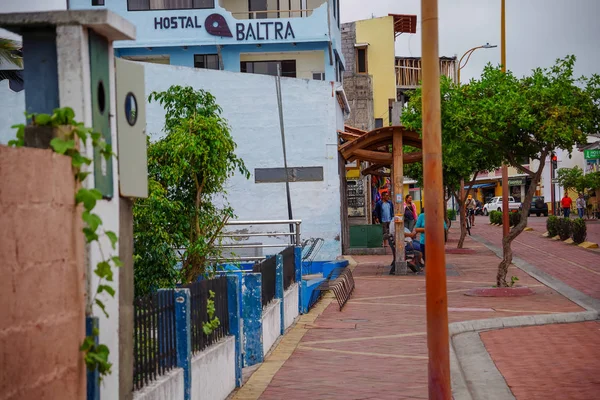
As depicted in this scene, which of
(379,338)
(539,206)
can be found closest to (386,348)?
(379,338)

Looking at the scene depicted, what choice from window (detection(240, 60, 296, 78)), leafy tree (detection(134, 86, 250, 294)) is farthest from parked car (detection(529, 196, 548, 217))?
leafy tree (detection(134, 86, 250, 294))

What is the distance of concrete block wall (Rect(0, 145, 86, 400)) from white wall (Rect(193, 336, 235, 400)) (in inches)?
105

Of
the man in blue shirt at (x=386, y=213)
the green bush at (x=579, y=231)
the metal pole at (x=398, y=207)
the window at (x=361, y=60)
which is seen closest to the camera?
the metal pole at (x=398, y=207)

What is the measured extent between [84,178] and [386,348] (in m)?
8.20

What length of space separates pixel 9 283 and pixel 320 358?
317 inches

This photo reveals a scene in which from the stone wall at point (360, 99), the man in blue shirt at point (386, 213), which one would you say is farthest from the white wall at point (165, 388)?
the stone wall at point (360, 99)

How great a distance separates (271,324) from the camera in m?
13.2

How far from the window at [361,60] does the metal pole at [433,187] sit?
154ft

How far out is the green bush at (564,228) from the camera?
37.7 meters

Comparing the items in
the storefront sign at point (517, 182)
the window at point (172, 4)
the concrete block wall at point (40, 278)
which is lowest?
the concrete block wall at point (40, 278)

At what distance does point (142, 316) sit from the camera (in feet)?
A: 23.5

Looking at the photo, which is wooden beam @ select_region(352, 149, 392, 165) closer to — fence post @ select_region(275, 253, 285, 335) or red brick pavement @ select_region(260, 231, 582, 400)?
red brick pavement @ select_region(260, 231, 582, 400)

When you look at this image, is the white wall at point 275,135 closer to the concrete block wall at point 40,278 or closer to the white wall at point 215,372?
the white wall at point 215,372

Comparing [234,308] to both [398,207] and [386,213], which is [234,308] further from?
[386,213]
